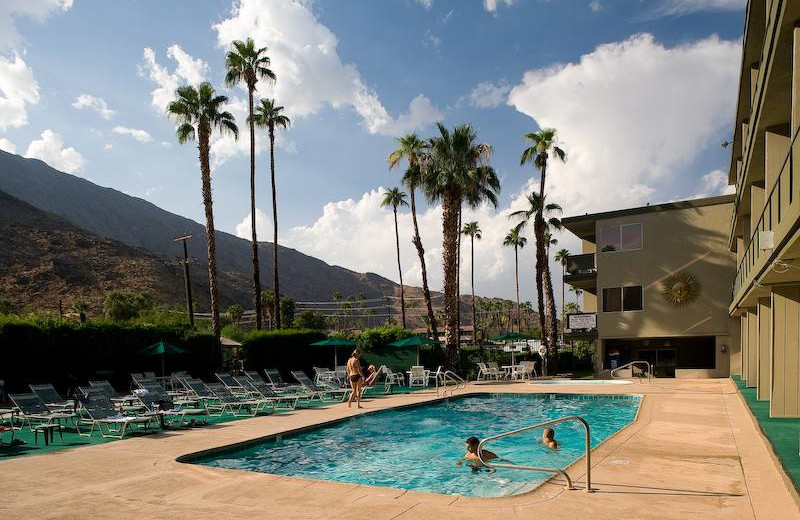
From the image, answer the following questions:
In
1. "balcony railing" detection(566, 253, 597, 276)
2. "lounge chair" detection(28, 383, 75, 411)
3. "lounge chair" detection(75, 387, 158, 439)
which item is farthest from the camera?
"balcony railing" detection(566, 253, 597, 276)

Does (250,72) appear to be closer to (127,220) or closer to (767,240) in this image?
(767,240)

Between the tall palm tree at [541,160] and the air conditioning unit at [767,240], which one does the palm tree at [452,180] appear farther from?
the air conditioning unit at [767,240]

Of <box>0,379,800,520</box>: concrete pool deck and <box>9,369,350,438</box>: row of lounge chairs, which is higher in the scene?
<box>0,379,800,520</box>: concrete pool deck

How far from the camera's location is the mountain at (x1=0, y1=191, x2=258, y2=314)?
234 ft

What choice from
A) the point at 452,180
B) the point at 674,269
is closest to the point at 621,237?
the point at 674,269

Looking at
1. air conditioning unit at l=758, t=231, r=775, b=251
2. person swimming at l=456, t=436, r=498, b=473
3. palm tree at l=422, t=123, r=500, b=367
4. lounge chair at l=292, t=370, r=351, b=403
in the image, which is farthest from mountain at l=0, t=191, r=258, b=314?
air conditioning unit at l=758, t=231, r=775, b=251

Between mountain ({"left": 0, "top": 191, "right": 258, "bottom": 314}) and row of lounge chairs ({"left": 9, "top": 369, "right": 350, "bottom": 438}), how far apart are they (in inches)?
2375

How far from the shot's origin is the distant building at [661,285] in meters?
27.7

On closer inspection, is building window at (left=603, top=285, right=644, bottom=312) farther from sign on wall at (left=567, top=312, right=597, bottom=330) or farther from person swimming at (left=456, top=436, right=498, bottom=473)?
person swimming at (left=456, top=436, right=498, bottom=473)

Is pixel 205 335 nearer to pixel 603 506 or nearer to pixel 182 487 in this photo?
pixel 182 487

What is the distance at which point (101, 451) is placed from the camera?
9.61 meters

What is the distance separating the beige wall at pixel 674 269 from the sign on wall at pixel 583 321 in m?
0.32

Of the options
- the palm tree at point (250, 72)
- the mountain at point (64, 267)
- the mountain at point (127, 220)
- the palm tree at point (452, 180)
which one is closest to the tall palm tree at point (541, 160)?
the palm tree at point (452, 180)

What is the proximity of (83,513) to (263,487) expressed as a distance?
6.28 ft
